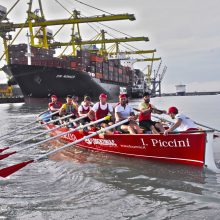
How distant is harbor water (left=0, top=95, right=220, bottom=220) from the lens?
553 centimetres

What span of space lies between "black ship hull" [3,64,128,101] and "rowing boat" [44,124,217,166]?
35.0 meters

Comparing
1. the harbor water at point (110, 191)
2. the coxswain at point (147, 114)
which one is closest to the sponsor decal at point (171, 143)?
the harbor water at point (110, 191)

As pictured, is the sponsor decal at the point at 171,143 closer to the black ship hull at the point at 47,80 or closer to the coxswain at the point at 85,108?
the coxswain at the point at 85,108

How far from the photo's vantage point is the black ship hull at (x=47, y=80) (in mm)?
43719

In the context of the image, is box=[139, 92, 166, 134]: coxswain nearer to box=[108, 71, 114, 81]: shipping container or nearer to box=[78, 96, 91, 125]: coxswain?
box=[78, 96, 91, 125]: coxswain

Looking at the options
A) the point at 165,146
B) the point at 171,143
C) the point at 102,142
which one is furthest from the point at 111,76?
the point at 171,143

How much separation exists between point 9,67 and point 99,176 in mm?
39679

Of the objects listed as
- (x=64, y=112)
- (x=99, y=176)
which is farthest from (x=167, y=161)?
(x=64, y=112)

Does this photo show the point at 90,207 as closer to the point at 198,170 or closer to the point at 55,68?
the point at 198,170

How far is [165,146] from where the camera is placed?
8.45 metres

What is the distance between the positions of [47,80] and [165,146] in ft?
123

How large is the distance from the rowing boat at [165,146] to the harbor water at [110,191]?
215 mm

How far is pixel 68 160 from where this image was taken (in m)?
10.1

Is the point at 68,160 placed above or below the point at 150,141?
below
